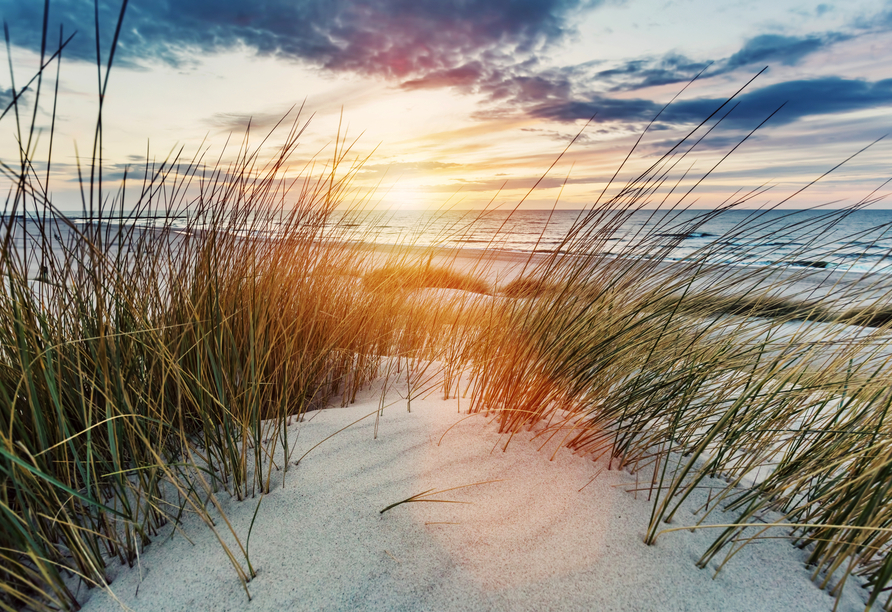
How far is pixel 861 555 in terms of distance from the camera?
3.62 feet

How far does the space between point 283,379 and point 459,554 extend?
2.73 feet

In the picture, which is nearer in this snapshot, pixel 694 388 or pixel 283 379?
pixel 694 388

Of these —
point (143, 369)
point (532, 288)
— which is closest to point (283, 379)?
point (143, 369)

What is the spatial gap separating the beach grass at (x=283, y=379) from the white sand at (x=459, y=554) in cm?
6

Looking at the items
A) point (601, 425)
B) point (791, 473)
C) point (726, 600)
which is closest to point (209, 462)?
point (601, 425)

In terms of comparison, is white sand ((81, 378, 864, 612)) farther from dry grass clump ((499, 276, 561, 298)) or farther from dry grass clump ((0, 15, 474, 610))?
dry grass clump ((499, 276, 561, 298))

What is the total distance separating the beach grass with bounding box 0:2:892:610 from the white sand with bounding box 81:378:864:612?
0.06 m

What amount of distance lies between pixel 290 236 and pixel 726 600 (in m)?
1.97

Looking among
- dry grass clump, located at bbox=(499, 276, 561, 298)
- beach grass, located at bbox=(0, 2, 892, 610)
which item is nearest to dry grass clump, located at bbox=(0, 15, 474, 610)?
beach grass, located at bbox=(0, 2, 892, 610)

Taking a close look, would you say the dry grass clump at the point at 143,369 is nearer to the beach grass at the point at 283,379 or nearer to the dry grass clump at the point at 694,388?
the beach grass at the point at 283,379

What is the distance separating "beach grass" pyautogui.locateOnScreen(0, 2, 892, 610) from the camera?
1.09 meters

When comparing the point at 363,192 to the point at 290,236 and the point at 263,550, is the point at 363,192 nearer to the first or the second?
the point at 290,236

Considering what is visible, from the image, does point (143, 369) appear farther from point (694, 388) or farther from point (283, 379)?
point (694, 388)

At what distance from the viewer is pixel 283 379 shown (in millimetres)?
1580
